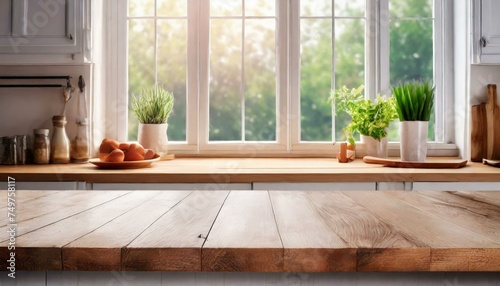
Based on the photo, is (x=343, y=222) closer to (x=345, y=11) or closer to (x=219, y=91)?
(x=219, y=91)

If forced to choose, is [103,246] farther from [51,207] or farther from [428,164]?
[428,164]

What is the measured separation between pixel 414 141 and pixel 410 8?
97 cm

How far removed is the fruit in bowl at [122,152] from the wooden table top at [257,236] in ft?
3.52

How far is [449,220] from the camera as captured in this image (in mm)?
911

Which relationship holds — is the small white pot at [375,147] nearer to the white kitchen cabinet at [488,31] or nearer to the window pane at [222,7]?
the white kitchen cabinet at [488,31]

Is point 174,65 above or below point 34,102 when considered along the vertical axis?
above

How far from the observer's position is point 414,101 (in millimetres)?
2346

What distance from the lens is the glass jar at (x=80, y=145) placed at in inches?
98.6

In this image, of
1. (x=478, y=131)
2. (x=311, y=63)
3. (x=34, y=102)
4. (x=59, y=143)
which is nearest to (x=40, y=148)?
(x=59, y=143)

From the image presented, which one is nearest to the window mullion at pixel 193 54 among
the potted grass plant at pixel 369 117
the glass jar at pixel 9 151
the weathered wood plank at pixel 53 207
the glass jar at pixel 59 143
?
the glass jar at pixel 59 143

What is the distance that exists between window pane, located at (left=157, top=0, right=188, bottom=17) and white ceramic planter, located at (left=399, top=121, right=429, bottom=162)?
1.53 m

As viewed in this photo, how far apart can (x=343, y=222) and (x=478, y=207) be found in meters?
0.41

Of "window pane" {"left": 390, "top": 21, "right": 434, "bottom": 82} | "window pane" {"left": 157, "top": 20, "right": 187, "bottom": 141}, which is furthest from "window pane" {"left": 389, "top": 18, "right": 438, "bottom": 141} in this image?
"window pane" {"left": 157, "top": 20, "right": 187, "bottom": 141}

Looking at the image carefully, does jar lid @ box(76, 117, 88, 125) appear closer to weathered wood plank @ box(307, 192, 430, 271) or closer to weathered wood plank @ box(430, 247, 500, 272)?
weathered wood plank @ box(307, 192, 430, 271)
